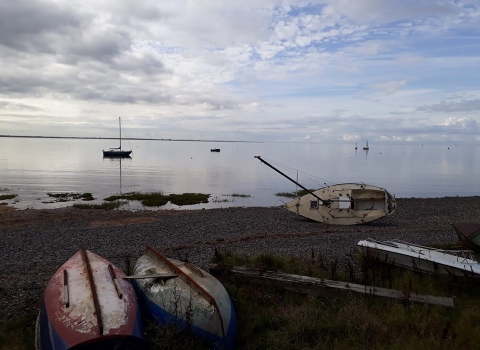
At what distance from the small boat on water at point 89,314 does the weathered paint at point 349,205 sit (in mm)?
15709

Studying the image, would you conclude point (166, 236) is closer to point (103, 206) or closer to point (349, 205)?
point (349, 205)

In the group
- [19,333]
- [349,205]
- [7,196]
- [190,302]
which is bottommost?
[7,196]

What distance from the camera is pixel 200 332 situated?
5777mm

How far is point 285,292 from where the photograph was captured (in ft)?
25.2

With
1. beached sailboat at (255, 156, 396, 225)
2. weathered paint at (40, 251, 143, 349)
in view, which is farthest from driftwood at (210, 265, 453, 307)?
beached sailboat at (255, 156, 396, 225)

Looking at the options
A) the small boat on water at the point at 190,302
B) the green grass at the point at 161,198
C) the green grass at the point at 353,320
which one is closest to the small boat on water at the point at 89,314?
the small boat on water at the point at 190,302

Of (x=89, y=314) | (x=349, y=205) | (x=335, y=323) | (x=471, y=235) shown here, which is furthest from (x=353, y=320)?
(x=349, y=205)

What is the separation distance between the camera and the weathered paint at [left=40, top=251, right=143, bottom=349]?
5105 millimetres

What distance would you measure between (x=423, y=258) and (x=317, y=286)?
9.70 ft

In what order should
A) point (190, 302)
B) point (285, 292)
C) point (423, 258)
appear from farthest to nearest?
point (423, 258), point (285, 292), point (190, 302)

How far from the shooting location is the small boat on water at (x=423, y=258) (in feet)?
27.6

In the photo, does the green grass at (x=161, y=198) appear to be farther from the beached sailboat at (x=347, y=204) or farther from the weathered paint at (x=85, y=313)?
the weathered paint at (x=85, y=313)

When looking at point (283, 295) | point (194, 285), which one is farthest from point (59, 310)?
point (283, 295)

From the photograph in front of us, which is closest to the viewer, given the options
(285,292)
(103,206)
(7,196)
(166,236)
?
(285,292)
